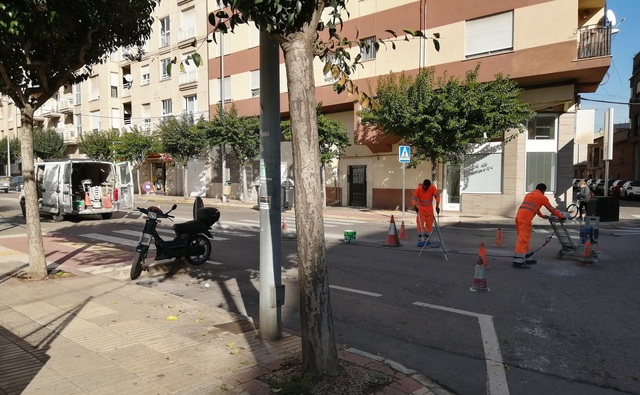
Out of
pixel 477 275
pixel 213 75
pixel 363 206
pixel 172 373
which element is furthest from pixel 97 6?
pixel 213 75

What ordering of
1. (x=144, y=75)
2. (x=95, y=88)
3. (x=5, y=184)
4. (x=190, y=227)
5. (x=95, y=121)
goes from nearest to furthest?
(x=190, y=227), (x=144, y=75), (x=5, y=184), (x=95, y=88), (x=95, y=121)

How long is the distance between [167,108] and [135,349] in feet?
115

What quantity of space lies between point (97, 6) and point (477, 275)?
24.9ft

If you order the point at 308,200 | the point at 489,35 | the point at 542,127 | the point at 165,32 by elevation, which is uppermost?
the point at 165,32

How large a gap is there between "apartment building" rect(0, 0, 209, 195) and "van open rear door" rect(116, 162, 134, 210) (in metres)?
13.6

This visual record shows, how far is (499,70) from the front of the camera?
19.2 metres

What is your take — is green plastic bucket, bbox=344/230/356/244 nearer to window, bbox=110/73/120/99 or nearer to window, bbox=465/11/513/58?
window, bbox=465/11/513/58

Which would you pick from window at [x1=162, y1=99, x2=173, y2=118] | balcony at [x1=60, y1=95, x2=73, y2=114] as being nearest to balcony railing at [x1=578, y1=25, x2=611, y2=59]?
window at [x1=162, y1=99, x2=173, y2=118]

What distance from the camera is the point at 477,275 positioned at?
23.4ft

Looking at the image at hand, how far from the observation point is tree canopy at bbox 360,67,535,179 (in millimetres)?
17453

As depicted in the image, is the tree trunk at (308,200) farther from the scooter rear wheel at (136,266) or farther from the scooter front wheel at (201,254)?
the scooter front wheel at (201,254)

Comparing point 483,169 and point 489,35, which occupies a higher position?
point 489,35

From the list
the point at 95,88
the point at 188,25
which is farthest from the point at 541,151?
the point at 95,88

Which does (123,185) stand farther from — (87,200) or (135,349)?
(135,349)
